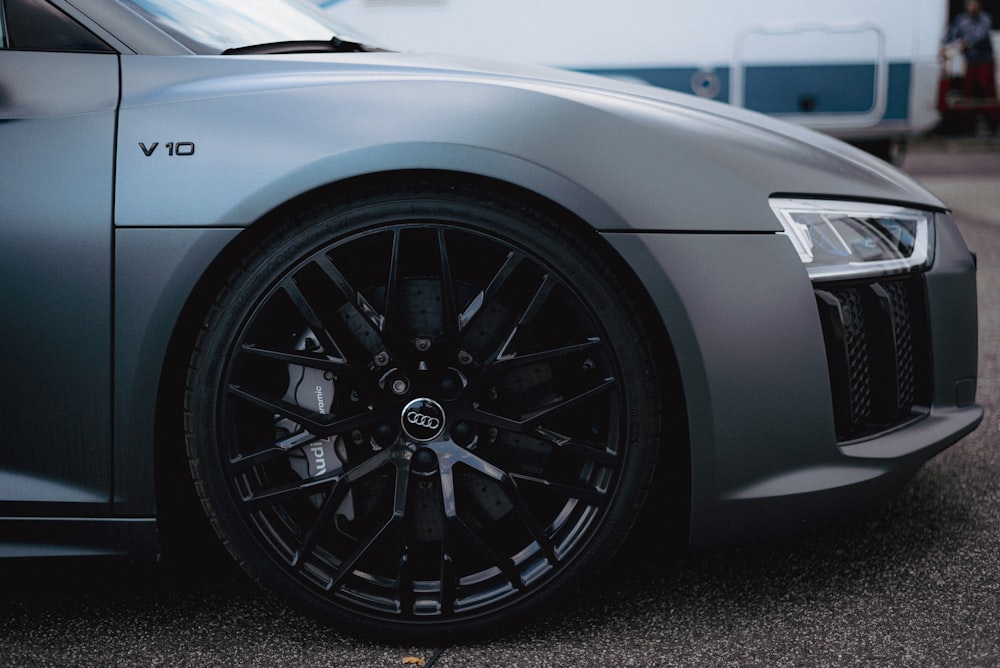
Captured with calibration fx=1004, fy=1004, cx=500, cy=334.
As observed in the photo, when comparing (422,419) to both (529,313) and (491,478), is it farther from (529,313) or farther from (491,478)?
(529,313)

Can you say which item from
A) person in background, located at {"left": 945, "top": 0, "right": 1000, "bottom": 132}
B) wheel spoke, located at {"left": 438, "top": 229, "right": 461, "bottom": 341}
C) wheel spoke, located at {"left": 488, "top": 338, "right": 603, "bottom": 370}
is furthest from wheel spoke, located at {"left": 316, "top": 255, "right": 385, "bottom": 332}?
person in background, located at {"left": 945, "top": 0, "right": 1000, "bottom": 132}

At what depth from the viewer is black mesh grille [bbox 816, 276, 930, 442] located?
178 cm

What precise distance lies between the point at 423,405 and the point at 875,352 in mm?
848

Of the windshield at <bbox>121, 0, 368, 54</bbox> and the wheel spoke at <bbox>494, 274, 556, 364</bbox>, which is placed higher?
the windshield at <bbox>121, 0, 368, 54</bbox>

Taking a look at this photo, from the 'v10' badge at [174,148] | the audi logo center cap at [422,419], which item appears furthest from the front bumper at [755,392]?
the 'v10' badge at [174,148]

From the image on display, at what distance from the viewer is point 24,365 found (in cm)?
168

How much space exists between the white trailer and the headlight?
189 inches

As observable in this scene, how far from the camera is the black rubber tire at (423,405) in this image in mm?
1697

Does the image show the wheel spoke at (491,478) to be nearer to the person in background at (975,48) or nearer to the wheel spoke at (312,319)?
the wheel spoke at (312,319)

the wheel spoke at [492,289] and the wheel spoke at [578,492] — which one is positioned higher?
the wheel spoke at [492,289]

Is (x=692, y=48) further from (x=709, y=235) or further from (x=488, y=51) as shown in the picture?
(x=709, y=235)

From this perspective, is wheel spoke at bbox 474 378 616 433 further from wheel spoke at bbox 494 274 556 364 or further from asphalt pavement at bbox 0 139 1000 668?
asphalt pavement at bbox 0 139 1000 668

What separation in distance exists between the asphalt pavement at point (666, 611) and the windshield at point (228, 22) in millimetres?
1071

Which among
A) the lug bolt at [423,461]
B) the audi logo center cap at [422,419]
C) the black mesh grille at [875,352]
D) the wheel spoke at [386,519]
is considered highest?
the black mesh grille at [875,352]
